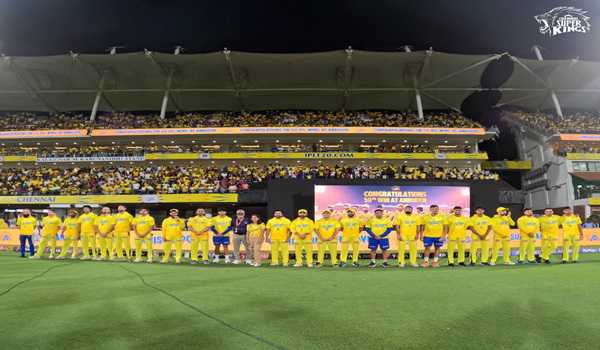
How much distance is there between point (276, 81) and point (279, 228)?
92.7 feet

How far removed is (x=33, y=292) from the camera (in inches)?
268

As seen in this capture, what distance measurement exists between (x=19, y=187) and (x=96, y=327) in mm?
33664

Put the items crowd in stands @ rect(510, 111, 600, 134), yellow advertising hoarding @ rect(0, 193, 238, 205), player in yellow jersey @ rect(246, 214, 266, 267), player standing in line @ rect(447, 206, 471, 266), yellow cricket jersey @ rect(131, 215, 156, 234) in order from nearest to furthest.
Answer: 1. player standing in line @ rect(447, 206, 471, 266)
2. player in yellow jersey @ rect(246, 214, 266, 267)
3. yellow cricket jersey @ rect(131, 215, 156, 234)
4. yellow advertising hoarding @ rect(0, 193, 238, 205)
5. crowd in stands @ rect(510, 111, 600, 134)

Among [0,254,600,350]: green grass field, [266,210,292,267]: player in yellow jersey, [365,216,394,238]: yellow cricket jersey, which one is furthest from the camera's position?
[266,210,292,267]: player in yellow jersey

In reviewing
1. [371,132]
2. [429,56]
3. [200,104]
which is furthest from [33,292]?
[200,104]

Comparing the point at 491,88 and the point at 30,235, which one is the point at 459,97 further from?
the point at 30,235

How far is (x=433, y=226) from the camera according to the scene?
1173cm

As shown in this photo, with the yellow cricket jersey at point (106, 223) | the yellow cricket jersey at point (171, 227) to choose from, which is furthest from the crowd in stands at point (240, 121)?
the yellow cricket jersey at point (171, 227)

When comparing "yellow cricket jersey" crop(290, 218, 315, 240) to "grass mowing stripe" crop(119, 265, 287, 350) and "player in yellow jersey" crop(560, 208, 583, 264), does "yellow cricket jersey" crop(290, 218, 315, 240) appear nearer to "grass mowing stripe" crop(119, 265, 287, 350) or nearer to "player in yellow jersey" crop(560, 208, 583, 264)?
"grass mowing stripe" crop(119, 265, 287, 350)

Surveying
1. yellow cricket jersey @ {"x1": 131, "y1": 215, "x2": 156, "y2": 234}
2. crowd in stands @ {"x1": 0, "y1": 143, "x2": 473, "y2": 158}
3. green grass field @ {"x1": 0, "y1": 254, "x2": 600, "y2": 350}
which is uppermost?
crowd in stands @ {"x1": 0, "y1": 143, "x2": 473, "y2": 158}

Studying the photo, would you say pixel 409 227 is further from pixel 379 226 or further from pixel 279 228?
pixel 279 228

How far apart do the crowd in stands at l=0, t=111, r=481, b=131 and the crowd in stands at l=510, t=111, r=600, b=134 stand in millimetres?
6502

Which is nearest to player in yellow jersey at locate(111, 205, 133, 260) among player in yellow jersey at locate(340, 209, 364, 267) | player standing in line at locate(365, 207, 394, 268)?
player in yellow jersey at locate(340, 209, 364, 267)

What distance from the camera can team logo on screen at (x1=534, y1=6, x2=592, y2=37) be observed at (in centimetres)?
3738
